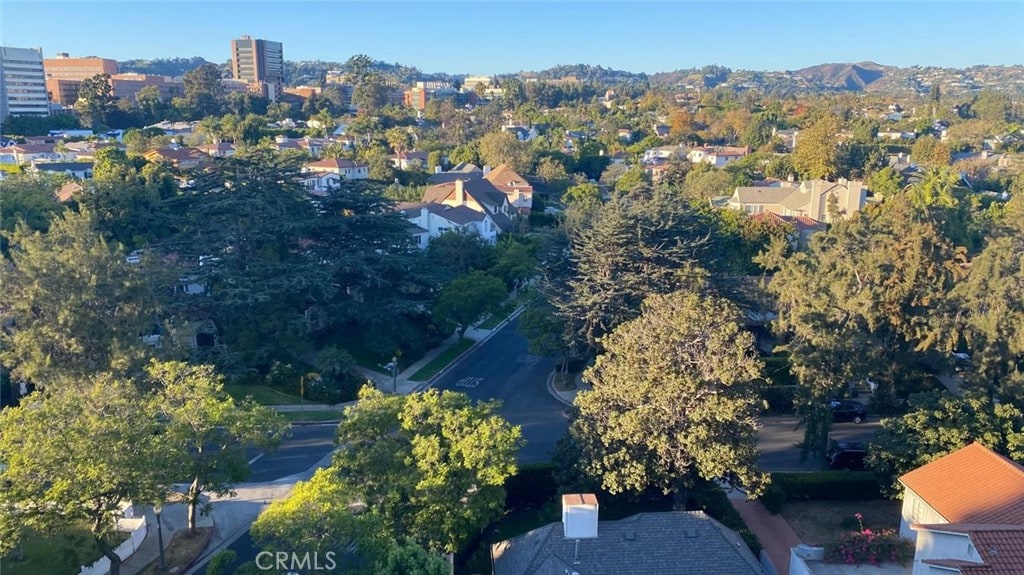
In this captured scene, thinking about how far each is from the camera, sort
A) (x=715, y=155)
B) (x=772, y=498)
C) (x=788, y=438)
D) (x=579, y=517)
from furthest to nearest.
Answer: (x=715, y=155)
(x=788, y=438)
(x=772, y=498)
(x=579, y=517)

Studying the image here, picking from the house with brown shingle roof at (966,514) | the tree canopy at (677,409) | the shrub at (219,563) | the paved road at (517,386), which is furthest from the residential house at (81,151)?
the house with brown shingle roof at (966,514)

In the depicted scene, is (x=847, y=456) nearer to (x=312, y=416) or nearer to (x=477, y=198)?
(x=312, y=416)

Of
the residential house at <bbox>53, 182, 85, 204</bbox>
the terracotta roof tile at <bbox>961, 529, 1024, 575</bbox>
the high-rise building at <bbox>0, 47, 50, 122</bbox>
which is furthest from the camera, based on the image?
the high-rise building at <bbox>0, 47, 50, 122</bbox>

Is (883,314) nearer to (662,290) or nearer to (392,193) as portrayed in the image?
(662,290)

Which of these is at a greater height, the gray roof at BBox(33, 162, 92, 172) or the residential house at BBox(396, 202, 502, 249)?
the gray roof at BBox(33, 162, 92, 172)

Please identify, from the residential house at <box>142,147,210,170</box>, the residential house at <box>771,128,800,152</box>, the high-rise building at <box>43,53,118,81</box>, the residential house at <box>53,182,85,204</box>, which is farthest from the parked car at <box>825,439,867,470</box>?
the high-rise building at <box>43,53,118,81</box>

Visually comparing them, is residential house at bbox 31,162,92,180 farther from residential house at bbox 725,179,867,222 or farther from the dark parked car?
the dark parked car

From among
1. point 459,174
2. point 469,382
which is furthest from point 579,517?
point 459,174
